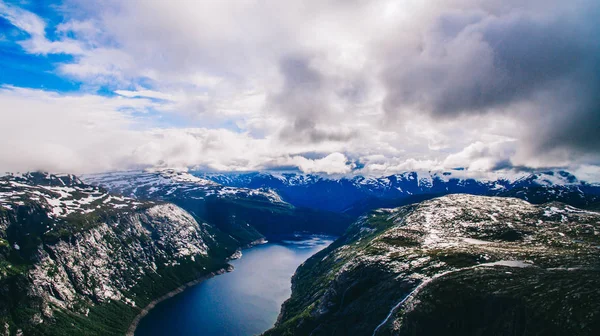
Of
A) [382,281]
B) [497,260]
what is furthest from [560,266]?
[382,281]

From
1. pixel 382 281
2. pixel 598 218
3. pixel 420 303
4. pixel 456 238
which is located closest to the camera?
pixel 420 303

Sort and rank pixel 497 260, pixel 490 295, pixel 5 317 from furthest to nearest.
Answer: pixel 5 317, pixel 497 260, pixel 490 295

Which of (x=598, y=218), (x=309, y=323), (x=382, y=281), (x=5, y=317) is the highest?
(x=598, y=218)

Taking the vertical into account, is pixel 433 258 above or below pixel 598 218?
below

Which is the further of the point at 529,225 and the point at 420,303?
the point at 529,225

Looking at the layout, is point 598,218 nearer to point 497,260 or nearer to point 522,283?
point 497,260

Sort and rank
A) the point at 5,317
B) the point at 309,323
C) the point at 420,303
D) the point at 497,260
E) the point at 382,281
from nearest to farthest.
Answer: the point at 420,303 → the point at 497,260 → the point at 382,281 → the point at 309,323 → the point at 5,317

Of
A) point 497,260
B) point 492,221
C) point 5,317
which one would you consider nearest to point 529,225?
point 492,221

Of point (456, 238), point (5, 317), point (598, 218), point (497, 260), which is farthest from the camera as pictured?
point (5, 317)

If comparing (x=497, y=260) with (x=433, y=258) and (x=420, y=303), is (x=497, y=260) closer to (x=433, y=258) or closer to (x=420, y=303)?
(x=433, y=258)
